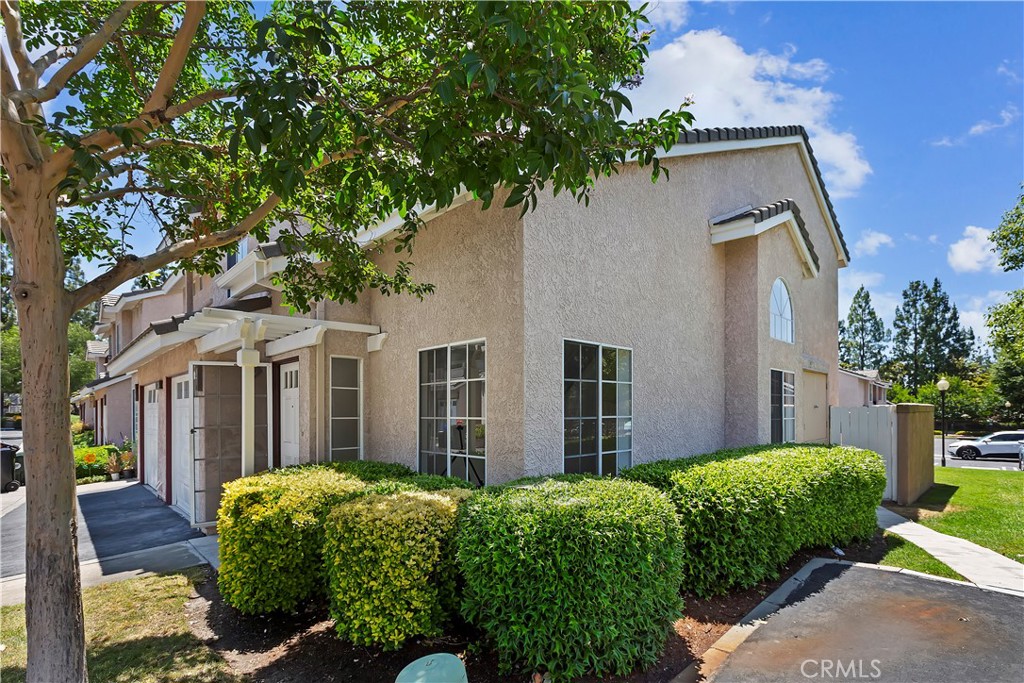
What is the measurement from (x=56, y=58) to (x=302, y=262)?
11.0 feet

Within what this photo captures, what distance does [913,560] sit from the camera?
838 centimetres

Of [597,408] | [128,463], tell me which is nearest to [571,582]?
[597,408]

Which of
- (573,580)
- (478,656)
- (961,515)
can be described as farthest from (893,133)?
(478,656)

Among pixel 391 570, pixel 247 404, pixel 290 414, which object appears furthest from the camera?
pixel 290 414

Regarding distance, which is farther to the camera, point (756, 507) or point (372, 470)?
point (372, 470)

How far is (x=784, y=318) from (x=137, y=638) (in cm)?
1374

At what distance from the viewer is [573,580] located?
4586 millimetres

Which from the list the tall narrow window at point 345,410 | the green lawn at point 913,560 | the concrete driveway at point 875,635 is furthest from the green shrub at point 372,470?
the green lawn at point 913,560

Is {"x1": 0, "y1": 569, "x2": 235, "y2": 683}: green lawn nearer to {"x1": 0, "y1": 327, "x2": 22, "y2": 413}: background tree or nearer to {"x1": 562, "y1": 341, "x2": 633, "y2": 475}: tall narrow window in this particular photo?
{"x1": 562, "y1": 341, "x2": 633, "y2": 475}: tall narrow window

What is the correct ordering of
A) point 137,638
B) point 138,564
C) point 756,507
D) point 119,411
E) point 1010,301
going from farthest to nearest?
point 119,411
point 1010,301
point 138,564
point 756,507
point 137,638

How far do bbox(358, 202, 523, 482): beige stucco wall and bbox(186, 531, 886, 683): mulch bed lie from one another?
8.00 feet

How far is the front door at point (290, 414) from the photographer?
10383mm

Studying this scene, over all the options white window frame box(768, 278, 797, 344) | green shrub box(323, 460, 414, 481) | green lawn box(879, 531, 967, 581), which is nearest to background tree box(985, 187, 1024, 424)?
white window frame box(768, 278, 797, 344)

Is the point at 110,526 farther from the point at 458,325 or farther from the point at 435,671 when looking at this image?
the point at 435,671
